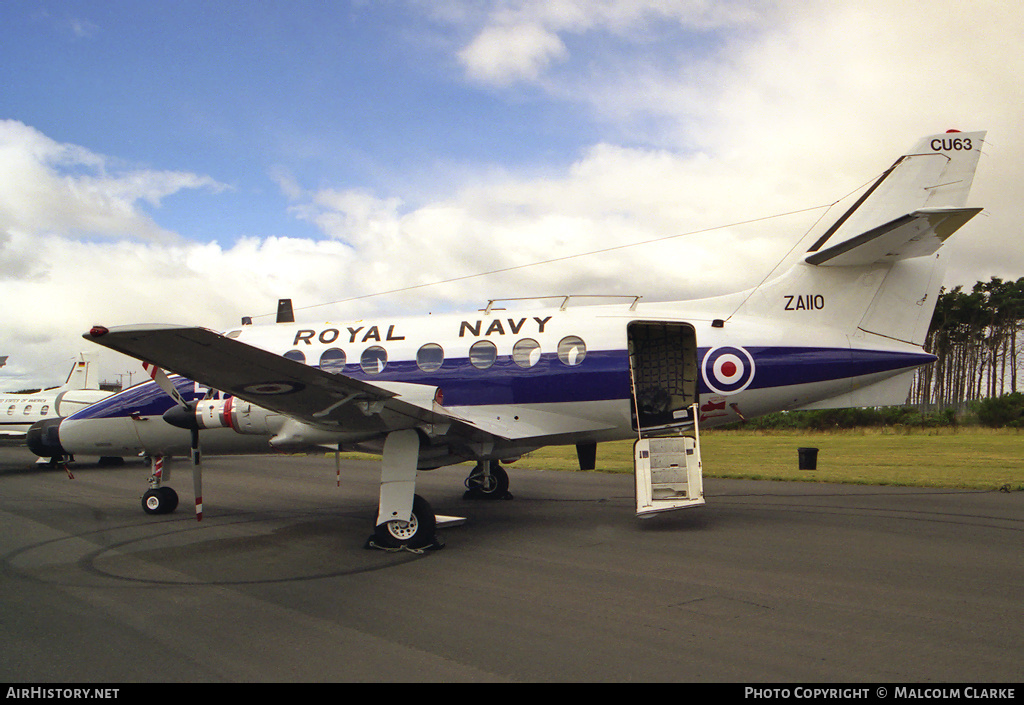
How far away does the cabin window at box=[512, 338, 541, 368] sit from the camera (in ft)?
35.0

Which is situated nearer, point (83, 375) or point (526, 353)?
point (526, 353)

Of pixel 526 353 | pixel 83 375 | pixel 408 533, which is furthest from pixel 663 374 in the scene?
pixel 83 375

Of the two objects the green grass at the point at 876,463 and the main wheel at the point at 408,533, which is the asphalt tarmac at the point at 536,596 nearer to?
the main wheel at the point at 408,533

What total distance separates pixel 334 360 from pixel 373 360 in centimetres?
81

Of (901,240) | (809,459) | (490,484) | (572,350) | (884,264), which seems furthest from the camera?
(809,459)

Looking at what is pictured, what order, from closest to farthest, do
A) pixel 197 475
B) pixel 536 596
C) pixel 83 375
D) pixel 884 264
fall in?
pixel 536 596 → pixel 197 475 → pixel 884 264 → pixel 83 375

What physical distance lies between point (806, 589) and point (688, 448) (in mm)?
3578

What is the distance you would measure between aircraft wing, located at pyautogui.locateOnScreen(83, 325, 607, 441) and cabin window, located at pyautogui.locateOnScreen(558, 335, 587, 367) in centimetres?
150

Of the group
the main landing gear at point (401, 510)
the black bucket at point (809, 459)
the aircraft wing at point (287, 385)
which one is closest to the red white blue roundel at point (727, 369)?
the aircraft wing at point (287, 385)

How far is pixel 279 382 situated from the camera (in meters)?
7.71

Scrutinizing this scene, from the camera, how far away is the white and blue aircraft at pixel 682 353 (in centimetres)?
975

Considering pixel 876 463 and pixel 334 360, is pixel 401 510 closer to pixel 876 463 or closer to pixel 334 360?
pixel 334 360

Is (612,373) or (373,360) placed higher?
(373,360)
